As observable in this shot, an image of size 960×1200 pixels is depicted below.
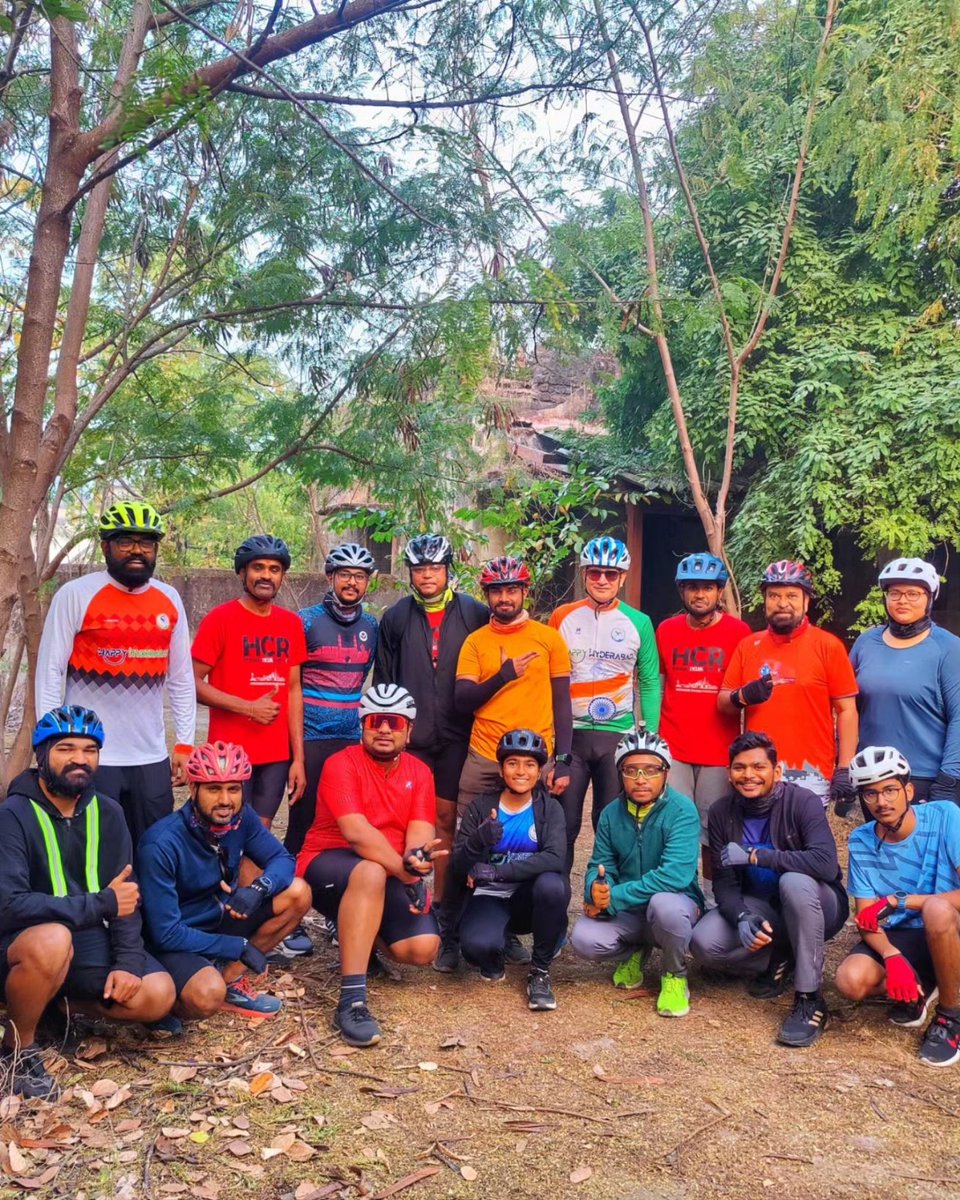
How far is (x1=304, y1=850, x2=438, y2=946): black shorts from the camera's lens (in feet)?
17.1

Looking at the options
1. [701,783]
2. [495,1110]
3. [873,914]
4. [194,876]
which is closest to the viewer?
[495,1110]

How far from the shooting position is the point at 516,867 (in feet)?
17.5

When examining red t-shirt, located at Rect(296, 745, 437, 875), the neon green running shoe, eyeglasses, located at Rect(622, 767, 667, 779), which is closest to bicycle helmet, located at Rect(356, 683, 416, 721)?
red t-shirt, located at Rect(296, 745, 437, 875)

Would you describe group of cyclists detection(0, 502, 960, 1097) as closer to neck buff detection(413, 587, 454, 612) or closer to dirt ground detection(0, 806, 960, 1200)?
neck buff detection(413, 587, 454, 612)

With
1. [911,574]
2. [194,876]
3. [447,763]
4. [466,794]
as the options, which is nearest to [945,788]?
[911,574]

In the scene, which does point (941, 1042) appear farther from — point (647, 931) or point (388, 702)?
point (388, 702)

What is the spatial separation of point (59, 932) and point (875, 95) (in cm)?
843

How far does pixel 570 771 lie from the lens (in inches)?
229

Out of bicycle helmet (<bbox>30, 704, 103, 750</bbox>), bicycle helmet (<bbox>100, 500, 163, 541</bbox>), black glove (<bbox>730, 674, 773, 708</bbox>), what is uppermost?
bicycle helmet (<bbox>100, 500, 163, 541</bbox>)

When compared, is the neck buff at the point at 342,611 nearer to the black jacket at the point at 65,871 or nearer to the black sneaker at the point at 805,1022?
the black jacket at the point at 65,871

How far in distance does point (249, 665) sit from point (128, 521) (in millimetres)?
1107

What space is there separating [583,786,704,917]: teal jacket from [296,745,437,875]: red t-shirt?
930 mm

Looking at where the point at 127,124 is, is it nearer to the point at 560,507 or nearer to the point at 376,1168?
the point at 376,1168

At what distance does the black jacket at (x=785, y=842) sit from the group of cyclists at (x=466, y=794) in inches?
0.6
